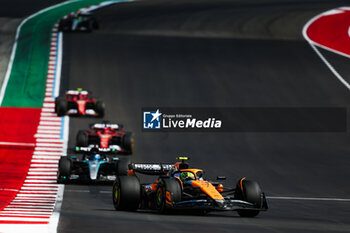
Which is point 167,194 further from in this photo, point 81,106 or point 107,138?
point 81,106

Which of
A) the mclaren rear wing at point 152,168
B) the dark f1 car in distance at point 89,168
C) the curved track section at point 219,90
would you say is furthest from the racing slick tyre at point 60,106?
the mclaren rear wing at point 152,168

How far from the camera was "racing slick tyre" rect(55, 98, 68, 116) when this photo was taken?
3675 cm

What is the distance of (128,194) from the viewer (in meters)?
18.3

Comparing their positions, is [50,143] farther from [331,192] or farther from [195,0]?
[195,0]

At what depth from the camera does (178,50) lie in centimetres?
4953

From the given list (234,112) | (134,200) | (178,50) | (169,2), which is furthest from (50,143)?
(169,2)

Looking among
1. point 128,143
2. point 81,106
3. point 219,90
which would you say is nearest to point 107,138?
point 128,143

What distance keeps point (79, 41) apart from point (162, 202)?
34450 millimetres

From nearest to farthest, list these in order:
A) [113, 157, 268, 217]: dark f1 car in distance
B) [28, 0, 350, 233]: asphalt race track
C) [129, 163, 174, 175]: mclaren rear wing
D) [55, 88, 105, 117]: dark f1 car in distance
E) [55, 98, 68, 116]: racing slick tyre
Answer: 1. [113, 157, 268, 217]: dark f1 car in distance
2. [28, 0, 350, 233]: asphalt race track
3. [129, 163, 174, 175]: mclaren rear wing
4. [55, 98, 68, 116]: racing slick tyre
5. [55, 88, 105, 117]: dark f1 car in distance

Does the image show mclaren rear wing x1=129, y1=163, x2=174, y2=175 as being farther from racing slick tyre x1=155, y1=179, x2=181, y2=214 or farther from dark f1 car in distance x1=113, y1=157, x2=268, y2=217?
racing slick tyre x1=155, y1=179, x2=181, y2=214

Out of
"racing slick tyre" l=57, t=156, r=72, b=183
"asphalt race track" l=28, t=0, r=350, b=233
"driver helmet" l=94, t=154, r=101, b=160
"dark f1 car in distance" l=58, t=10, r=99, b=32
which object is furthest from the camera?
"dark f1 car in distance" l=58, t=10, r=99, b=32

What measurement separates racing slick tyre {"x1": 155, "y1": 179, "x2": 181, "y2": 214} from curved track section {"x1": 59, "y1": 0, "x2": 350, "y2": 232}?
19.1 inches

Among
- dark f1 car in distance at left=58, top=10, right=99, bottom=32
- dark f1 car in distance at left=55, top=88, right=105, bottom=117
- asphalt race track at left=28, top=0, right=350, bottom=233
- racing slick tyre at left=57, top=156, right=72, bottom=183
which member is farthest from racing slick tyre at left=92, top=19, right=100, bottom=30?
racing slick tyre at left=57, top=156, right=72, bottom=183

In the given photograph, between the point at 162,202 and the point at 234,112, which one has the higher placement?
the point at 234,112
